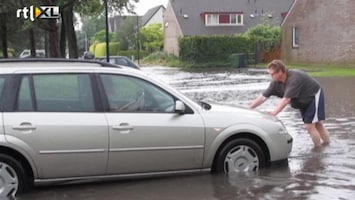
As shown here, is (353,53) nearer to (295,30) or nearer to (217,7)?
(295,30)

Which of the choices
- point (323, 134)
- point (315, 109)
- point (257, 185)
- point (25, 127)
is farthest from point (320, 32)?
point (25, 127)

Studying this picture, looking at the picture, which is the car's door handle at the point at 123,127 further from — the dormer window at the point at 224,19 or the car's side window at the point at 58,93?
the dormer window at the point at 224,19

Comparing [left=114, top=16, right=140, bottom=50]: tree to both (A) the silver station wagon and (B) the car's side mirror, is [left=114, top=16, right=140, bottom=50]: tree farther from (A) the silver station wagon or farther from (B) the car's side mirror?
(B) the car's side mirror

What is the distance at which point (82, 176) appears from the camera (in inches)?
275

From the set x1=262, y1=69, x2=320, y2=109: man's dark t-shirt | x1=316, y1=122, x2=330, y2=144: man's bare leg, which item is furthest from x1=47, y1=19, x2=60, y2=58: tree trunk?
x1=316, y1=122, x2=330, y2=144: man's bare leg

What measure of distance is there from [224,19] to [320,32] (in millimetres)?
21940

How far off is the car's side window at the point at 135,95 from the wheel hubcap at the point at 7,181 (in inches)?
56.8

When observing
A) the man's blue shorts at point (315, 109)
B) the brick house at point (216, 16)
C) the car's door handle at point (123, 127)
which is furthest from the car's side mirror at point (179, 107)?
the brick house at point (216, 16)

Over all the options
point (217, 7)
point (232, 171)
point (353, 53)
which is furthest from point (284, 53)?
point (232, 171)

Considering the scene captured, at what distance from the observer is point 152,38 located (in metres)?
78.8

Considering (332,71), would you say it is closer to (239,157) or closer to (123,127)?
(239,157)

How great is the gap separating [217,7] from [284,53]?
59.1 feet

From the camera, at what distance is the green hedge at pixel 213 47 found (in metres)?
50.9

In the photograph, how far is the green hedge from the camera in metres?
50.9
